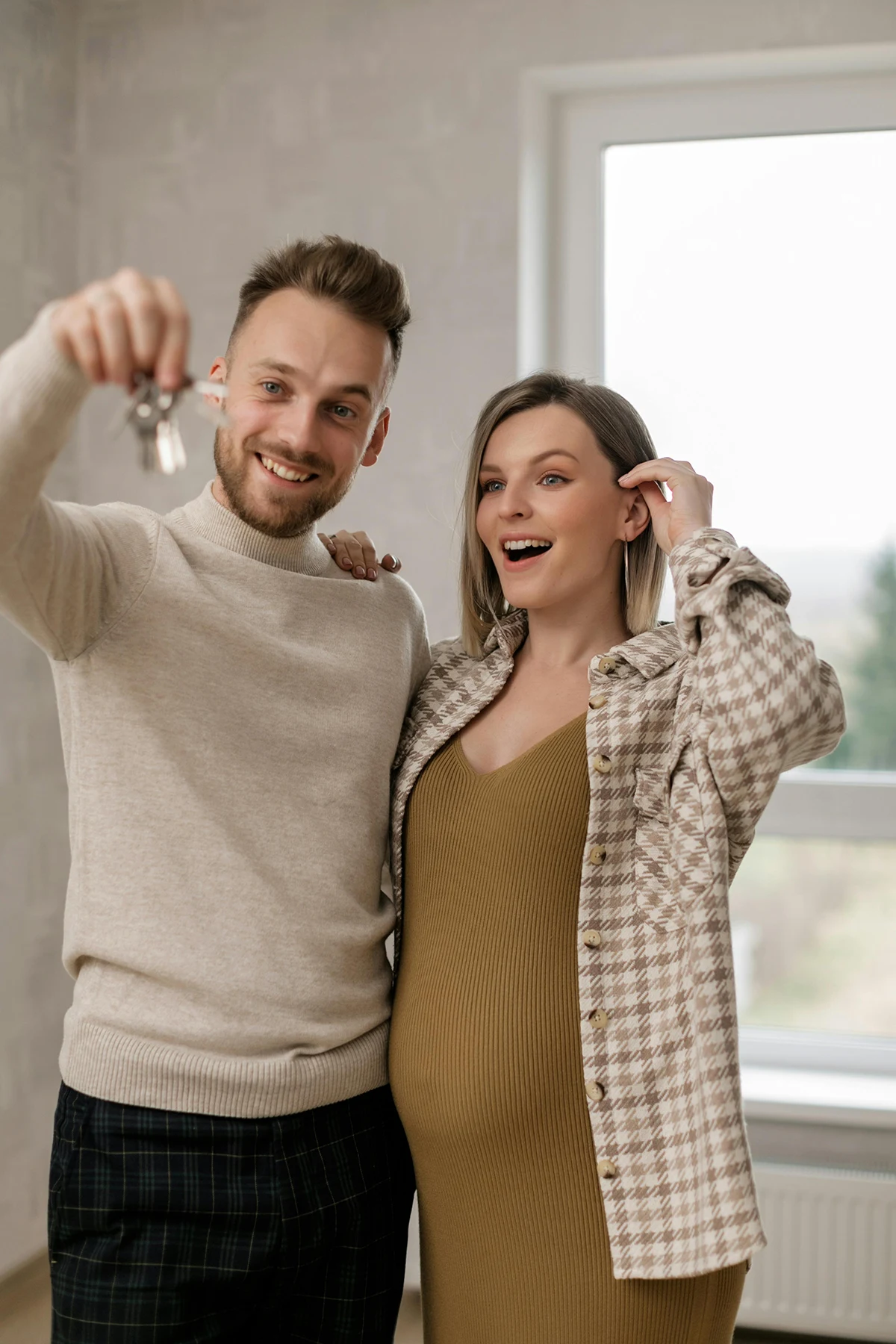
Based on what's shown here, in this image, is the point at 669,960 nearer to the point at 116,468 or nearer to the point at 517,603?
the point at 517,603

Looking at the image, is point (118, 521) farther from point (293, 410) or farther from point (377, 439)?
point (377, 439)

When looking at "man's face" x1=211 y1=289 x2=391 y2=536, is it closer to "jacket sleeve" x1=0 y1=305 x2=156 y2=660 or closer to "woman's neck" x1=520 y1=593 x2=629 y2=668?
"jacket sleeve" x1=0 y1=305 x2=156 y2=660

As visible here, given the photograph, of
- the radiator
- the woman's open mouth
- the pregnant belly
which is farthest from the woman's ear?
the radiator

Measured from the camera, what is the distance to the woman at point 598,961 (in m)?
1.26

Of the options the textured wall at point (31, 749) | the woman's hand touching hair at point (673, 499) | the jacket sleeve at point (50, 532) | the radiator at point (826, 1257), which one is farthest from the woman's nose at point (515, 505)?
the radiator at point (826, 1257)

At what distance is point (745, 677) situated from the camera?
1.26 metres

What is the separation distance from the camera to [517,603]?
151 centimetres

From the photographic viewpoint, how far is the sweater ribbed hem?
123cm

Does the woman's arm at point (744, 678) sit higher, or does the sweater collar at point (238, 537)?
the sweater collar at point (238, 537)

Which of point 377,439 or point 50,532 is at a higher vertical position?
point 377,439

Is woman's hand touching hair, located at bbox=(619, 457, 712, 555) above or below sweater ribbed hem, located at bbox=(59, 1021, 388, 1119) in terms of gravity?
above

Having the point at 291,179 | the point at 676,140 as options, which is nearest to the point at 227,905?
the point at 291,179

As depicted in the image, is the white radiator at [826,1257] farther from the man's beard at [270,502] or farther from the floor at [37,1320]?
the man's beard at [270,502]

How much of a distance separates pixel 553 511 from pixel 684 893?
1.61 ft
